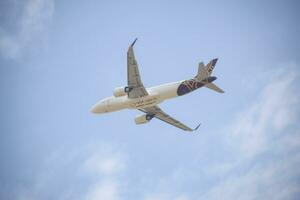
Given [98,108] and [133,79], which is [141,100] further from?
[98,108]

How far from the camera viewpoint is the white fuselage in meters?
53.1

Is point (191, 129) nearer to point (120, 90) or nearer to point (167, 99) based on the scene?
point (167, 99)

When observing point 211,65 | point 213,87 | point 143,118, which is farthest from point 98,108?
point 211,65

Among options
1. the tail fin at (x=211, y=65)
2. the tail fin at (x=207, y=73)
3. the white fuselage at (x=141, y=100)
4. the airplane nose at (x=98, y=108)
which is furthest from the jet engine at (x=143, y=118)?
the tail fin at (x=211, y=65)

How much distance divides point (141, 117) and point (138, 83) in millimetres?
7878

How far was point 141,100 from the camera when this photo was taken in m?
54.3

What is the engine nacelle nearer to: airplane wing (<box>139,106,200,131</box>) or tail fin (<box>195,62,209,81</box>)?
airplane wing (<box>139,106,200,131</box>)

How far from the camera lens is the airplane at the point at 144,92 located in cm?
5106

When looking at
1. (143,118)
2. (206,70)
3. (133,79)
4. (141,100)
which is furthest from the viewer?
(143,118)

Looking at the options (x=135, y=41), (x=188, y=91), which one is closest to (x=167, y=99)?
(x=188, y=91)

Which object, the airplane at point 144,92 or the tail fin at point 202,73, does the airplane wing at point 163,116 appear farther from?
the tail fin at point 202,73

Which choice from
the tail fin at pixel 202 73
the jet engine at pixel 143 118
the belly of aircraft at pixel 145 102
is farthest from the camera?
the jet engine at pixel 143 118

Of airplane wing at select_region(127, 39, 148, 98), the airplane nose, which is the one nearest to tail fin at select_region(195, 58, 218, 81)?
airplane wing at select_region(127, 39, 148, 98)

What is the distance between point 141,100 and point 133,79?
3346 mm
